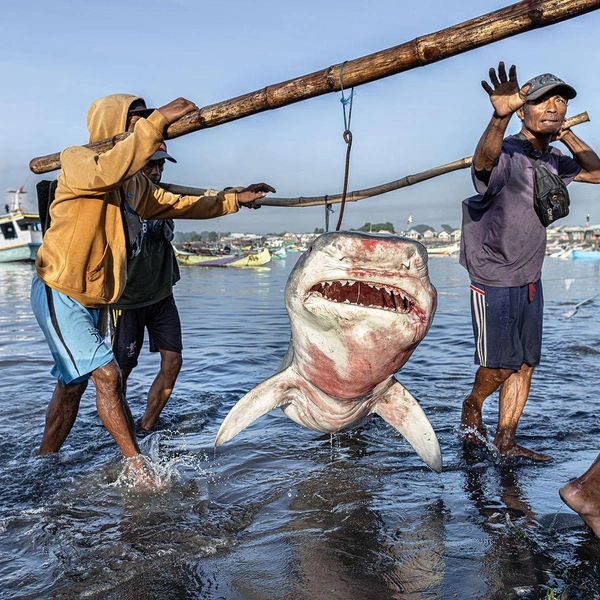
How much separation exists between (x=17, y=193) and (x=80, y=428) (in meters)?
46.2

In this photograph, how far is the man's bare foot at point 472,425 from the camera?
4741 millimetres

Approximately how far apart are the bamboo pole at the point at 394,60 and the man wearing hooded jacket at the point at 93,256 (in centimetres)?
34

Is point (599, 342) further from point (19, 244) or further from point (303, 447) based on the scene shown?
point (19, 244)

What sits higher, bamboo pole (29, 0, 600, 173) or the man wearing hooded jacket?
bamboo pole (29, 0, 600, 173)

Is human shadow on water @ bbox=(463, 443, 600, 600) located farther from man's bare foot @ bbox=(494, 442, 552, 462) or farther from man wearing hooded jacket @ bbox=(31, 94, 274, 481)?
man wearing hooded jacket @ bbox=(31, 94, 274, 481)

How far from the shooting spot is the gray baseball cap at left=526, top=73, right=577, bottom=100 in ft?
13.6

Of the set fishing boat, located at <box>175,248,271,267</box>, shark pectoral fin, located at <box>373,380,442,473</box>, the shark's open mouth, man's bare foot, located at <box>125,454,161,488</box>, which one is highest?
the shark's open mouth

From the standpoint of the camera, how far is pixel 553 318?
1330 cm

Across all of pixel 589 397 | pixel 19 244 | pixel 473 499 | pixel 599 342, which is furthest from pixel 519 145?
pixel 19 244

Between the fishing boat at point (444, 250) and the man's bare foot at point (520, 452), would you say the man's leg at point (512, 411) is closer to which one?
the man's bare foot at point (520, 452)

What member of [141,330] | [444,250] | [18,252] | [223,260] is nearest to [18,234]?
[18,252]

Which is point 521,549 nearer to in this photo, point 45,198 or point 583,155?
point 583,155

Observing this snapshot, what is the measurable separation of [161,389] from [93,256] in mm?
1870

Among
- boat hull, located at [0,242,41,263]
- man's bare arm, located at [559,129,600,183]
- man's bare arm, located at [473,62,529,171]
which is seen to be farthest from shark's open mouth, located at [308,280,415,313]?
boat hull, located at [0,242,41,263]
